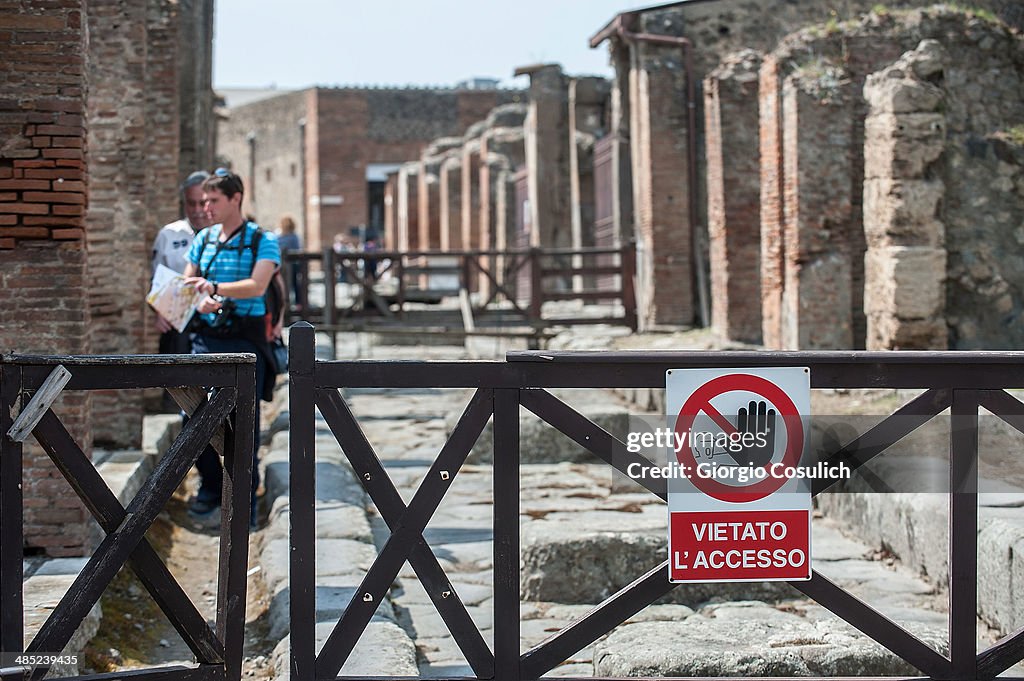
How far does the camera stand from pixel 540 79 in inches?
804

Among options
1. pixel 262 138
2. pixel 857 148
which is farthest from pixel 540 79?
pixel 262 138

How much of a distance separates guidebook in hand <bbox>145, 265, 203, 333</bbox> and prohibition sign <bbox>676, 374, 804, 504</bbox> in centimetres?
302

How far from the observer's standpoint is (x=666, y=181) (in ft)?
50.3

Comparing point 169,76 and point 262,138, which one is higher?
point 262,138

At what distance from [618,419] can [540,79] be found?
1283 cm

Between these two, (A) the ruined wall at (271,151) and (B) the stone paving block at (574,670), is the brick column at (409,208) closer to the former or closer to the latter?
(A) the ruined wall at (271,151)

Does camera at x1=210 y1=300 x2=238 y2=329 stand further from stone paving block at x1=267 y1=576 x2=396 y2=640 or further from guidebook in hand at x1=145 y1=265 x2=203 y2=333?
stone paving block at x1=267 y1=576 x2=396 y2=640

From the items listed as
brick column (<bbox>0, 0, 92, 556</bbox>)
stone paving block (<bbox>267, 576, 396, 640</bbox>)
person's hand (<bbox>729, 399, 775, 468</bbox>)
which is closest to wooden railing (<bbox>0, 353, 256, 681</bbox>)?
stone paving block (<bbox>267, 576, 396, 640</bbox>)

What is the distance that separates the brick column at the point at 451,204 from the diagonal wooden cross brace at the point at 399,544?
26.8 m

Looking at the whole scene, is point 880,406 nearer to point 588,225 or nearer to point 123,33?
point 123,33

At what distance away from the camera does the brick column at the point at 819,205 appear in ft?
33.6

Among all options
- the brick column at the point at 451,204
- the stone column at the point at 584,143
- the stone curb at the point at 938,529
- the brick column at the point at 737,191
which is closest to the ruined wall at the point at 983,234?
the stone curb at the point at 938,529

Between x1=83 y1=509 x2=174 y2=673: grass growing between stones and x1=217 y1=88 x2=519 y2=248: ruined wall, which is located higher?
x1=217 y1=88 x2=519 y2=248: ruined wall

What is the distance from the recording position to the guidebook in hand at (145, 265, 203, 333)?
5.69 metres
